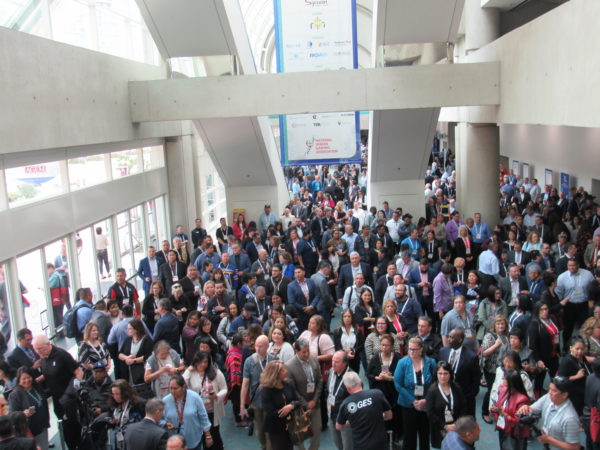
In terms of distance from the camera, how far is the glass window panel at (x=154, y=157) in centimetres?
1477

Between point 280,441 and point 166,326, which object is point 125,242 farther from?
point 280,441

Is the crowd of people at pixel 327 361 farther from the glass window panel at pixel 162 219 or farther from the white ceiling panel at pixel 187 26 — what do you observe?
the glass window panel at pixel 162 219

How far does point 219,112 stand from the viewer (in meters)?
12.3

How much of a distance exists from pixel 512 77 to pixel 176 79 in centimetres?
605

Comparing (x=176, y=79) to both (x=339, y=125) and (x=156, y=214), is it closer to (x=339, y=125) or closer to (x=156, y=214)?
(x=156, y=214)

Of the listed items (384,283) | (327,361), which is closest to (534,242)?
(384,283)

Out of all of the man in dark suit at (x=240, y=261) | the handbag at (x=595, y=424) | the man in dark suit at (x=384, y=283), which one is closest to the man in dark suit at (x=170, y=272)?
the man in dark suit at (x=240, y=261)

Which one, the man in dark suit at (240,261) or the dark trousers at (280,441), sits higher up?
the man in dark suit at (240,261)

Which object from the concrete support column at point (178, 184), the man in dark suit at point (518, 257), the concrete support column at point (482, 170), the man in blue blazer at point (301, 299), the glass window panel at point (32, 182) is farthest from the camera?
the concrete support column at point (178, 184)

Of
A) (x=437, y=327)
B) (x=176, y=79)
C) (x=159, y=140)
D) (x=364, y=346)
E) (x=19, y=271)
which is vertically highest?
(x=176, y=79)

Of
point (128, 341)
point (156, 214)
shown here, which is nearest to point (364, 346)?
point (128, 341)

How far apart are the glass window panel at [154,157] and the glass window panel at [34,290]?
5.50 metres

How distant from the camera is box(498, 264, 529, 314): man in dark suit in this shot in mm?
8977

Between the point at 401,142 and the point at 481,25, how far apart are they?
383 centimetres
